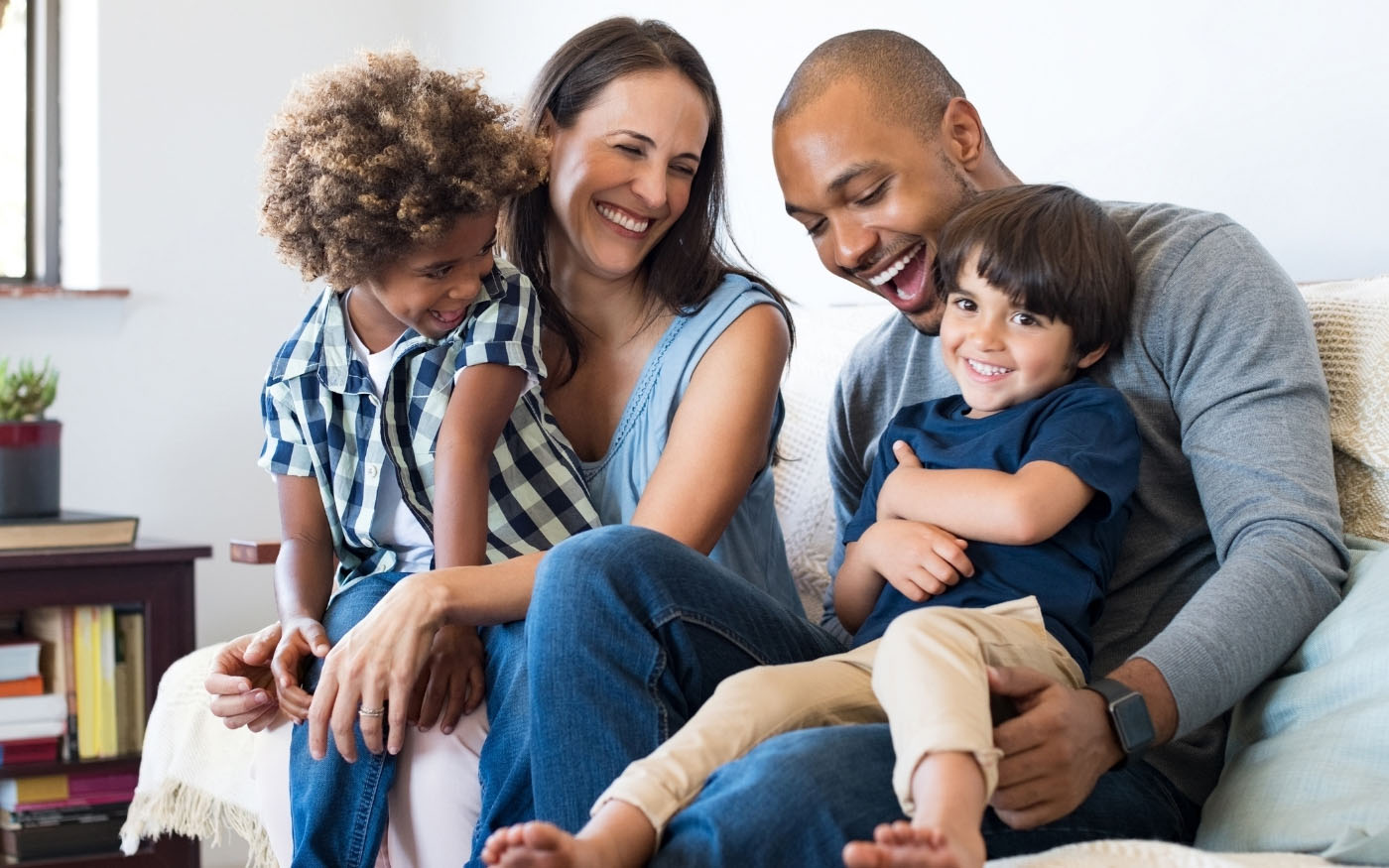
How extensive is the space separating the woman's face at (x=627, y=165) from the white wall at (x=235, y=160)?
62 cm

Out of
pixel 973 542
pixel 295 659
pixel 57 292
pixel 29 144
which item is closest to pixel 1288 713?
pixel 973 542

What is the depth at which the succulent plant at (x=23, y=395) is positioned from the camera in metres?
2.56

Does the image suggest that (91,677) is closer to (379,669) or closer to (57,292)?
(57,292)

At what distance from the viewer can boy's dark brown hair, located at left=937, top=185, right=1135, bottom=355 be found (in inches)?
49.3

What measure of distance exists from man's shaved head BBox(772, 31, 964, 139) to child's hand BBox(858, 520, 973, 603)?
0.53 meters

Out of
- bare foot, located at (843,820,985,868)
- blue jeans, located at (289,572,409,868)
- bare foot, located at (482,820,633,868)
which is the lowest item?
blue jeans, located at (289,572,409,868)

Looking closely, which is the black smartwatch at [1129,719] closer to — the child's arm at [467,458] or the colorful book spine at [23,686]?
the child's arm at [467,458]

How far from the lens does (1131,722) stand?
3.35 feet

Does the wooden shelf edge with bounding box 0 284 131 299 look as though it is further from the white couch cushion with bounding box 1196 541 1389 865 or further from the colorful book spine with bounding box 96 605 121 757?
the white couch cushion with bounding box 1196 541 1389 865

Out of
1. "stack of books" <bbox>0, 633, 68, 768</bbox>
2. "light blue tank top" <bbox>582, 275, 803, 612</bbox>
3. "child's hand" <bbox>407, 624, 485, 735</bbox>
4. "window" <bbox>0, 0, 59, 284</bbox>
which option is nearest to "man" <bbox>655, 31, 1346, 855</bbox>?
"light blue tank top" <bbox>582, 275, 803, 612</bbox>

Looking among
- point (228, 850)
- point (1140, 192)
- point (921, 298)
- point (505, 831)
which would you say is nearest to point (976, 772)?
point (505, 831)

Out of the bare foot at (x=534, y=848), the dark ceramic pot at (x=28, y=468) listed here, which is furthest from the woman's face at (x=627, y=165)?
the dark ceramic pot at (x=28, y=468)

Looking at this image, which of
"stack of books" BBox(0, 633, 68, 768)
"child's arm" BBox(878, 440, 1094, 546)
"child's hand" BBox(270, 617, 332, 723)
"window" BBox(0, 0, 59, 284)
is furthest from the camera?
"window" BBox(0, 0, 59, 284)

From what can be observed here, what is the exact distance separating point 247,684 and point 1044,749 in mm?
859
